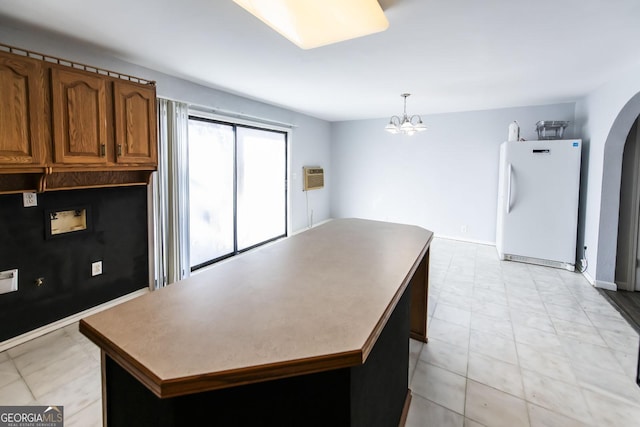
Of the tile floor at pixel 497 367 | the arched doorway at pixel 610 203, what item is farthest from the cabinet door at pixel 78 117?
the arched doorway at pixel 610 203

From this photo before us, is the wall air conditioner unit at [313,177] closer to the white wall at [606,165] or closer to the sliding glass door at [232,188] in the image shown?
the sliding glass door at [232,188]

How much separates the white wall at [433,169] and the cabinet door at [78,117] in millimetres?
3995

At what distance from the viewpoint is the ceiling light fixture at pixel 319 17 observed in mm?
1630

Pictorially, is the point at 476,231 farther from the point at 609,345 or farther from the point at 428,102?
the point at 609,345

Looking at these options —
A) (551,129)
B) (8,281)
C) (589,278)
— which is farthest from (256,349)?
(551,129)

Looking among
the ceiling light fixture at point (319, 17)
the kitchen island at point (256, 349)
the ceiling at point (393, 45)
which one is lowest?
the kitchen island at point (256, 349)

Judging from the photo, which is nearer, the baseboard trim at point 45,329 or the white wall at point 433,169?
the baseboard trim at point 45,329

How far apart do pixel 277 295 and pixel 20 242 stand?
7.64 feet

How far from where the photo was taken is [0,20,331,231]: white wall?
229cm

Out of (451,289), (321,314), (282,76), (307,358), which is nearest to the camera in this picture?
(307,358)

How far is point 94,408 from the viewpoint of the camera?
1.74 metres

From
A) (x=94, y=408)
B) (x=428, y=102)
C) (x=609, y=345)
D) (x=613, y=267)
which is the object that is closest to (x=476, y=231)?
(x=613, y=267)

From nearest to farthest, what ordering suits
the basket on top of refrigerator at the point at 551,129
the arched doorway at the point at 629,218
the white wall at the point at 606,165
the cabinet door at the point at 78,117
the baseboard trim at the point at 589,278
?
1. the cabinet door at the point at 78,117
2. the white wall at the point at 606,165
3. the arched doorway at the point at 629,218
4. the baseboard trim at the point at 589,278
5. the basket on top of refrigerator at the point at 551,129

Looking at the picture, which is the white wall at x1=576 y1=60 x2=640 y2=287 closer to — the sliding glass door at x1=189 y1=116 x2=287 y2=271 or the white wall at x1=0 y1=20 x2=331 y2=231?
the white wall at x1=0 y1=20 x2=331 y2=231
